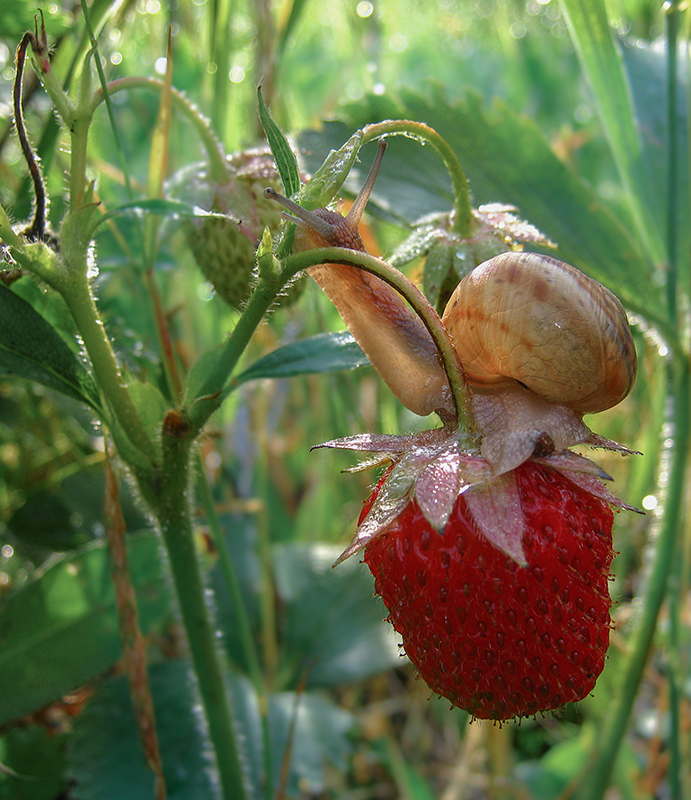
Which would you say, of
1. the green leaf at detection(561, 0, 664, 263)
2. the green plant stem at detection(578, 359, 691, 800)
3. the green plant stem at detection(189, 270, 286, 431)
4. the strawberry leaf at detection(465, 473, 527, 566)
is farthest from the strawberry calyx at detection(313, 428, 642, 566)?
the green leaf at detection(561, 0, 664, 263)

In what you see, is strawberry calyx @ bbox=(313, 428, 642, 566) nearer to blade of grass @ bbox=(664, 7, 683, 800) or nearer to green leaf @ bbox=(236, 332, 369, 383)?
green leaf @ bbox=(236, 332, 369, 383)

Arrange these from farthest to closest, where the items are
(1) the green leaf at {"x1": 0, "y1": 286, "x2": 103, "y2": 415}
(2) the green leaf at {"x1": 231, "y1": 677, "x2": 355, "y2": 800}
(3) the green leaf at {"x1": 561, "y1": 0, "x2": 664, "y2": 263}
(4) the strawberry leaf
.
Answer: (2) the green leaf at {"x1": 231, "y1": 677, "x2": 355, "y2": 800}
(3) the green leaf at {"x1": 561, "y1": 0, "x2": 664, "y2": 263}
(1) the green leaf at {"x1": 0, "y1": 286, "x2": 103, "y2": 415}
(4) the strawberry leaf

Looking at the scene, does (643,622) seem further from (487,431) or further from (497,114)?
(497,114)

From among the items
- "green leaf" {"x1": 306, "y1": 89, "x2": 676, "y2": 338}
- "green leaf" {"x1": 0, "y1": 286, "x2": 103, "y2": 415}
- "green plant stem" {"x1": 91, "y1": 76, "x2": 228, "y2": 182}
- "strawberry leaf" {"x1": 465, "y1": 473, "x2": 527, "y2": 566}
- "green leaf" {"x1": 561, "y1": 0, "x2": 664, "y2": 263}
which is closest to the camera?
"strawberry leaf" {"x1": 465, "y1": 473, "x2": 527, "y2": 566}

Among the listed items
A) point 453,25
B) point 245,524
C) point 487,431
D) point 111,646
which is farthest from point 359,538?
point 453,25

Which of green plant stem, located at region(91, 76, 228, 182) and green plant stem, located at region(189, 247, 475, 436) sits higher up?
green plant stem, located at region(91, 76, 228, 182)

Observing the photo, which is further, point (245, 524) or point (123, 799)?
point (245, 524)

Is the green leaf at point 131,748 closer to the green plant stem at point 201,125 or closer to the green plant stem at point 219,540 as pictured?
the green plant stem at point 219,540

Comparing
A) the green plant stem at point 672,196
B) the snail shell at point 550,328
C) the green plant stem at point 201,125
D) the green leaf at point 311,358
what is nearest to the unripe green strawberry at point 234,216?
the green plant stem at point 201,125
